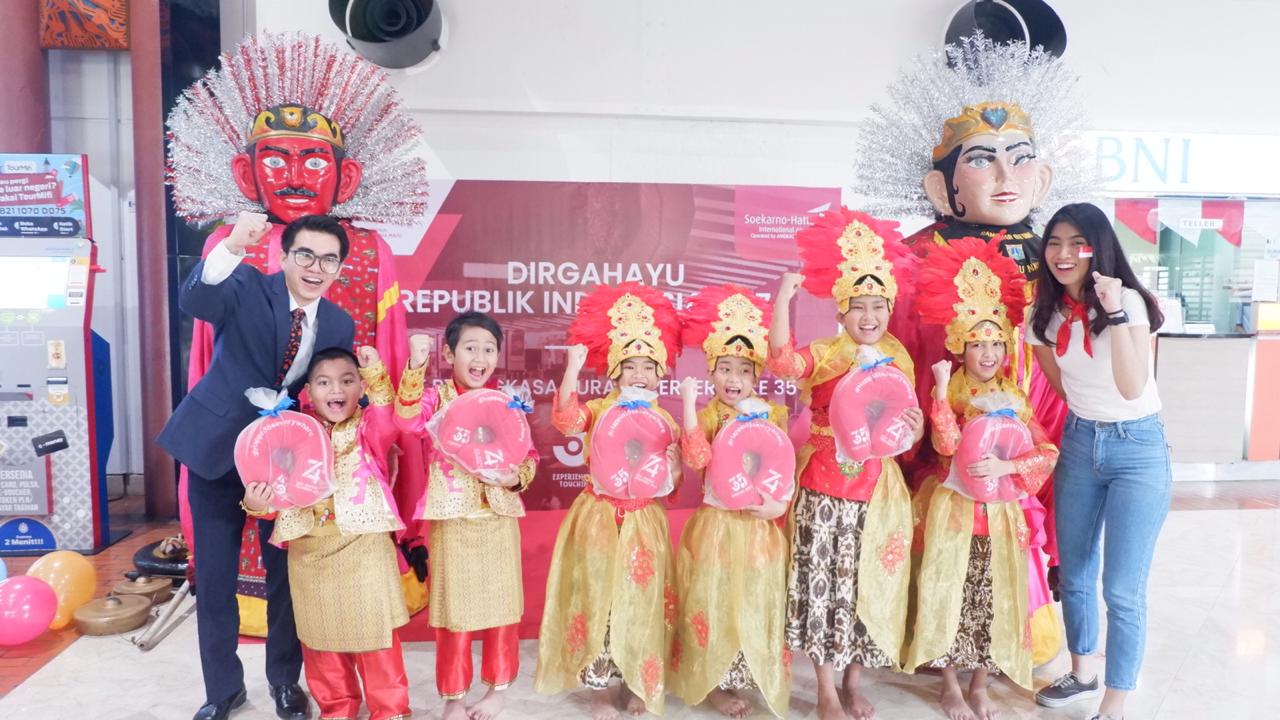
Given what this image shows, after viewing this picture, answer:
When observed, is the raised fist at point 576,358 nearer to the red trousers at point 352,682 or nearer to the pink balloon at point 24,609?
the red trousers at point 352,682

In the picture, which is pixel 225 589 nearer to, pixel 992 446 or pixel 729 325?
pixel 729 325

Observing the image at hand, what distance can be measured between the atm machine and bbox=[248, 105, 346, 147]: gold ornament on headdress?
2.07m

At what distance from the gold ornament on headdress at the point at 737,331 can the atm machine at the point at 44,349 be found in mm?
3418

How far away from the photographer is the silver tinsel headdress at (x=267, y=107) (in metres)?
2.70

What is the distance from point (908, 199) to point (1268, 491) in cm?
438

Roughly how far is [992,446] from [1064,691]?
0.97 metres

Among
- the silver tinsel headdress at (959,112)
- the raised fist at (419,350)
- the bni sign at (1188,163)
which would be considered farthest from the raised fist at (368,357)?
the bni sign at (1188,163)

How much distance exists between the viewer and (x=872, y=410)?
237 centimetres

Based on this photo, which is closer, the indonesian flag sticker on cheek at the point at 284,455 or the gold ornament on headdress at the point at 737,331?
the indonesian flag sticker on cheek at the point at 284,455

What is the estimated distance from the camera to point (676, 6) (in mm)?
3779

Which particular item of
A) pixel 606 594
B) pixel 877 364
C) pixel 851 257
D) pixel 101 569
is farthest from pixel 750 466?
pixel 101 569

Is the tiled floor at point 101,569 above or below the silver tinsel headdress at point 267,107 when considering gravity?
below

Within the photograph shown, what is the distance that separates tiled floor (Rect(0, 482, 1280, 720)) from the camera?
8.66ft

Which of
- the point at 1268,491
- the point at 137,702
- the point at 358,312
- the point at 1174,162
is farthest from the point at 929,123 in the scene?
the point at 1268,491
